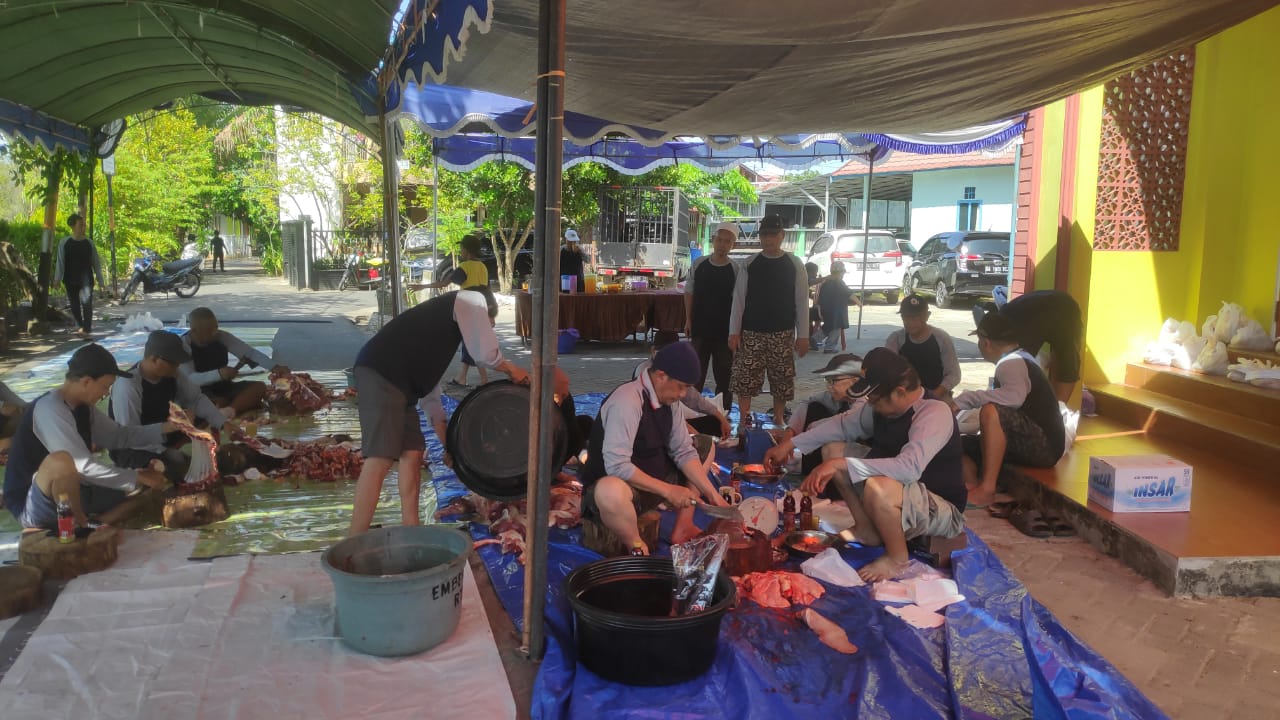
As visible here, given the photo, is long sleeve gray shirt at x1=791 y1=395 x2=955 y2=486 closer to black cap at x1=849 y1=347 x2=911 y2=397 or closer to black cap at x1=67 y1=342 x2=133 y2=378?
black cap at x1=849 y1=347 x2=911 y2=397

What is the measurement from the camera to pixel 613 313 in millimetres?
12445

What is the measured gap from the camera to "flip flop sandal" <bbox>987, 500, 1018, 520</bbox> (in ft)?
18.1

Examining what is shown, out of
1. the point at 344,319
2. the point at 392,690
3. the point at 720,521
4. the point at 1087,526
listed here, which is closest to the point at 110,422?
the point at 392,690

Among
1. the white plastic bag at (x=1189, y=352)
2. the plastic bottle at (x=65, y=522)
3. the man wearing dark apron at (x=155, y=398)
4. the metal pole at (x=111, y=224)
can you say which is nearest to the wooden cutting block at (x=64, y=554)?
the plastic bottle at (x=65, y=522)

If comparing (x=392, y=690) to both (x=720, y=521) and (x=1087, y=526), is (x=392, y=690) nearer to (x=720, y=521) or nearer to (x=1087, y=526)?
(x=720, y=521)

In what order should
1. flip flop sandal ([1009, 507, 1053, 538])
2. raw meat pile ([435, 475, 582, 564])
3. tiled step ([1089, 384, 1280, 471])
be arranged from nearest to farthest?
raw meat pile ([435, 475, 582, 564]) < flip flop sandal ([1009, 507, 1053, 538]) < tiled step ([1089, 384, 1280, 471])

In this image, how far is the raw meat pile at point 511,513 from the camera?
464 cm

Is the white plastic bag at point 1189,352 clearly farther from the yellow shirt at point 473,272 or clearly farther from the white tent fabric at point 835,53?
the yellow shirt at point 473,272

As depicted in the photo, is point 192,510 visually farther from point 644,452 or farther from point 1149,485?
point 1149,485

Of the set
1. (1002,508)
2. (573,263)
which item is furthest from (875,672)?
(573,263)

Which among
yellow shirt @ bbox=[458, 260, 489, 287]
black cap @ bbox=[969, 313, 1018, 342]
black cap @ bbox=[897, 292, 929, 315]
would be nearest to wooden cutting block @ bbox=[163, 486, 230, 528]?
yellow shirt @ bbox=[458, 260, 489, 287]

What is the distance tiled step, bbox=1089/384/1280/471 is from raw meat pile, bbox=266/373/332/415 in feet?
23.6

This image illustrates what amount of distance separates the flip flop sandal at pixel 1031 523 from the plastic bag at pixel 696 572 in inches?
102

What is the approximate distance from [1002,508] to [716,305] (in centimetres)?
308
